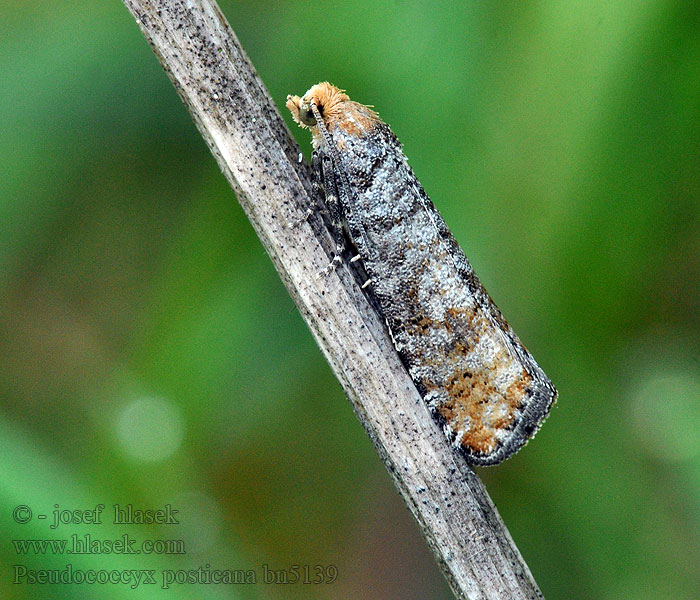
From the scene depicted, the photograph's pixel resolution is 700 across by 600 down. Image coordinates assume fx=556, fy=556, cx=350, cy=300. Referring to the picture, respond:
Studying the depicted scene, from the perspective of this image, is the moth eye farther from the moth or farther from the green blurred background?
the green blurred background

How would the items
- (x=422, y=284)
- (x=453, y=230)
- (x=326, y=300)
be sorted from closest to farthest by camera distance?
(x=326, y=300) → (x=422, y=284) → (x=453, y=230)

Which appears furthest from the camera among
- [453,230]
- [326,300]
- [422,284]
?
[453,230]

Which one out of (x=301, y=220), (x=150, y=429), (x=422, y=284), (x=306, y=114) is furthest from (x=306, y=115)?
(x=150, y=429)

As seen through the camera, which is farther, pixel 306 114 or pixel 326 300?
pixel 306 114

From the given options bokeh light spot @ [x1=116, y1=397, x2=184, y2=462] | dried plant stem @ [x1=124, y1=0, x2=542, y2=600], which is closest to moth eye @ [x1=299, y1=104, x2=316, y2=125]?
dried plant stem @ [x1=124, y1=0, x2=542, y2=600]

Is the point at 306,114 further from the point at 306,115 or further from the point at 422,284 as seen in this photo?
the point at 422,284

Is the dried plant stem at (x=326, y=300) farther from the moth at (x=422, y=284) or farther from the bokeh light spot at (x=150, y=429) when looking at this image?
the bokeh light spot at (x=150, y=429)

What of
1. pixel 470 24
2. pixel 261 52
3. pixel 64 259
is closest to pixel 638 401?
pixel 470 24

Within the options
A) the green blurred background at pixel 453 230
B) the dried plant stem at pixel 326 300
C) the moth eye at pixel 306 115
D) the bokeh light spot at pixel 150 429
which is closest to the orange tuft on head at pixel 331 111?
the moth eye at pixel 306 115
